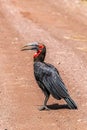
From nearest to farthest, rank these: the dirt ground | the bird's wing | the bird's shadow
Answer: the dirt ground, the bird's wing, the bird's shadow

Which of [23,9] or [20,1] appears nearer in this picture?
[23,9]

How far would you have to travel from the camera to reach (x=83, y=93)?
1195cm

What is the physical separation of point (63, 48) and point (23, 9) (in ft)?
25.3

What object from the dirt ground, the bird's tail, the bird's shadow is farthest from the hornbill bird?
the dirt ground

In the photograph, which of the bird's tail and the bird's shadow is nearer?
the bird's tail

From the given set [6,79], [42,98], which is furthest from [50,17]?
[42,98]

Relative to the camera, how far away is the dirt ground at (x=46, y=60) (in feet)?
33.7

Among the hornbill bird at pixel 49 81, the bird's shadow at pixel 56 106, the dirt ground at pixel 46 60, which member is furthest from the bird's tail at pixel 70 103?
the bird's shadow at pixel 56 106

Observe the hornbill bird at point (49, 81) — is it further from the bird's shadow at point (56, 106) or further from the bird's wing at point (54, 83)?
the bird's shadow at point (56, 106)

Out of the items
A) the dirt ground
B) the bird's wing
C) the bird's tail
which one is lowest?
the dirt ground

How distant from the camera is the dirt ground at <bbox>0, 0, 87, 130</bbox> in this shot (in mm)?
10258

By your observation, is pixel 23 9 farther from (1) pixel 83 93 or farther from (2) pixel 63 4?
(1) pixel 83 93

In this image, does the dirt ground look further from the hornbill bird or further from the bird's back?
the bird's back

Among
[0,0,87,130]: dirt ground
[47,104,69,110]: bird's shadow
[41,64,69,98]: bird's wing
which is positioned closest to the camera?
[0,0,87,130]: dirt ground
